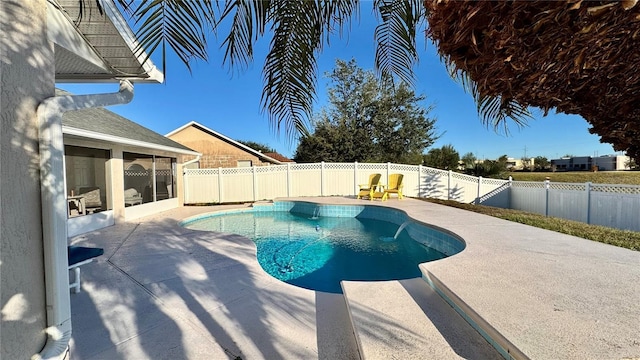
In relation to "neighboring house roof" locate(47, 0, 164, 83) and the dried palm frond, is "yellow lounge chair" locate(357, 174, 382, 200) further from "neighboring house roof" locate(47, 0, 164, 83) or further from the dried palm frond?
the dried palm frond

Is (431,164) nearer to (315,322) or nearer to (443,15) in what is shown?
(315,322)

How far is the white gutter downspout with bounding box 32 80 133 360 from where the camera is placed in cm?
174

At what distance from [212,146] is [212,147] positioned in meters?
0.08

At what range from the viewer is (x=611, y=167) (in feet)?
108

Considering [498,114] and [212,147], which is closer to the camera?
[498,114]

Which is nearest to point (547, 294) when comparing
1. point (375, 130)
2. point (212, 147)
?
point (375, 130)

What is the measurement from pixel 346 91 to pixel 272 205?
30.9 feet

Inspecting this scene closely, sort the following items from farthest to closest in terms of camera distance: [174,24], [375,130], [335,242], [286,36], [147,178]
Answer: [375,130], [147,178], [335,242], [286,36], [174,24]

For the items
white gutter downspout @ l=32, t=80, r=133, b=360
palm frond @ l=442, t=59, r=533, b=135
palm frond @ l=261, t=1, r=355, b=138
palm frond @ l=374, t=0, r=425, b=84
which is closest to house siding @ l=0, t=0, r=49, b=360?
white gutter downspout @ l=32, t=80, r=133, b=360

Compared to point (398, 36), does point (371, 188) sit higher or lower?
lower

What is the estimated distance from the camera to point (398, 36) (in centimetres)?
230

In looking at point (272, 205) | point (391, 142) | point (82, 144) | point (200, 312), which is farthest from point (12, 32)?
point (391, 142)

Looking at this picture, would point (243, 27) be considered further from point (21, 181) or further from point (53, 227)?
point (53, 227)

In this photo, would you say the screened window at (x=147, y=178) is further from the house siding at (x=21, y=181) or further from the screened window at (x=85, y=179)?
the house siding at (x=21, y=181)
